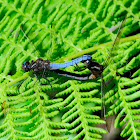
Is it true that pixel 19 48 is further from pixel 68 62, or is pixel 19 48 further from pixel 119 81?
pixel 119 81

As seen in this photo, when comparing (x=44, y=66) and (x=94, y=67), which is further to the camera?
(x=44, y=66)

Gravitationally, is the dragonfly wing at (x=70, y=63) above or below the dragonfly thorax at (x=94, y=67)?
above

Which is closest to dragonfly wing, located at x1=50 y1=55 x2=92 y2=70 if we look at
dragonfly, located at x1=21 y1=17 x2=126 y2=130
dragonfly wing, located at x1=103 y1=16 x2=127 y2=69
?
dragonfly, located at x1=21 y1=17 x2=126 y2=130

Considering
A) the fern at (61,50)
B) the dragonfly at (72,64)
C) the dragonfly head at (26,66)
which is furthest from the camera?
the dragonfly head at (26,66)

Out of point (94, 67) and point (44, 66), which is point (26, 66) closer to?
point (44, 66)

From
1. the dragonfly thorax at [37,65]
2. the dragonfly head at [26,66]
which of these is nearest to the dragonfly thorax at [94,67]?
the dragonfly thorax at [37,65]

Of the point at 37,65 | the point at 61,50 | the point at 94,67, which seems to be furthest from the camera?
the point at 61,50

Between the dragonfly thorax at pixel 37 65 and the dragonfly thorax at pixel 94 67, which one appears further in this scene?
the dragonfly thorax at pixel 37 65

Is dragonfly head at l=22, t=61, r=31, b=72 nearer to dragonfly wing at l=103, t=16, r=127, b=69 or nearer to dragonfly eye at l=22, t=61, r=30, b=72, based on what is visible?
dragonfly eye at l=22, t=61, r=30, b=72

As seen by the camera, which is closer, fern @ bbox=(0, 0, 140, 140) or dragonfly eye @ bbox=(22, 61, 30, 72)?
fern @ bbox=(0, 0, 140, 140)

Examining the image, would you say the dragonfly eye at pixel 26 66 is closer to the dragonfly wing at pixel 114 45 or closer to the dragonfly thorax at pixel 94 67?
the dragonfly thorax at pixel 94 67

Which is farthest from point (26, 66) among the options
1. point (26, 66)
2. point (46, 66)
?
point (46, 66)
